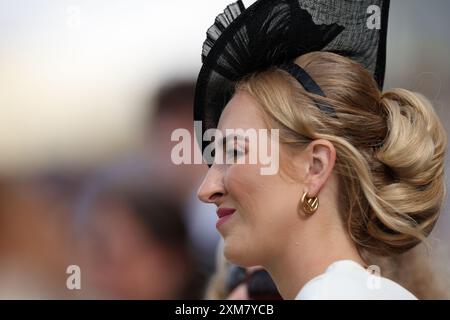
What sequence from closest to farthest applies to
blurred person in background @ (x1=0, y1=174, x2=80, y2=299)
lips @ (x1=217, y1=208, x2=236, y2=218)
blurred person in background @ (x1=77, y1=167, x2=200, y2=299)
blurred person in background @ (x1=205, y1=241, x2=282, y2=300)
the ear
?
the ear → lips @ (x1=217, y1=208, x2=236, y2=218) → blurred person in background @ (x1=205, y1=241, x2=282, y2=300) → blurred person in background @ (x1=77, y1=167, x2=200, y2=299) → blurred person in background @ (x1=0, y1=174, x2=80, y2=299)

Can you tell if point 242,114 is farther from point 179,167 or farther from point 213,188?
point 179,167

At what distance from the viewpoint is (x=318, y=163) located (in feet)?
6.45

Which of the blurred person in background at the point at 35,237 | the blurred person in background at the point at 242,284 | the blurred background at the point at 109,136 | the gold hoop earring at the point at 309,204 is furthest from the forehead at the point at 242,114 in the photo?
the blurred person in background at the point at 35,237

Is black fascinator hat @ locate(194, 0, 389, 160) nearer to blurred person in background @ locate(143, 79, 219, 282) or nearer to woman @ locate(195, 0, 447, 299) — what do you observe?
woman @ locate(195, 0, 447, 299)

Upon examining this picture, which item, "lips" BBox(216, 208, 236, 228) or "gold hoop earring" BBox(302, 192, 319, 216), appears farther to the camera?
"lips" BBox(216, 208, 236, 228)

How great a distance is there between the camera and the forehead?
2025 mm

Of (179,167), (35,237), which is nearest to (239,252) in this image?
(179,167)

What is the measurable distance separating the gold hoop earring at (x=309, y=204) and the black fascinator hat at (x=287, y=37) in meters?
0.27

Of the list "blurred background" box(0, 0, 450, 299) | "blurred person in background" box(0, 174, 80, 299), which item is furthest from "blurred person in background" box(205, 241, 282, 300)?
"blurred person in background" box(0, 174, 80, 299)

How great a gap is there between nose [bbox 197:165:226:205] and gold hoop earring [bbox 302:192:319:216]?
227 millimetres

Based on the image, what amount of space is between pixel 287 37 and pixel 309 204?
1.50 ft

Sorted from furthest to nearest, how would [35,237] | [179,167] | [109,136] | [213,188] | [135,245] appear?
1. [109,136]
2. [35,237]
3. [179,167]
4. [135,245]
5. [213,188]
